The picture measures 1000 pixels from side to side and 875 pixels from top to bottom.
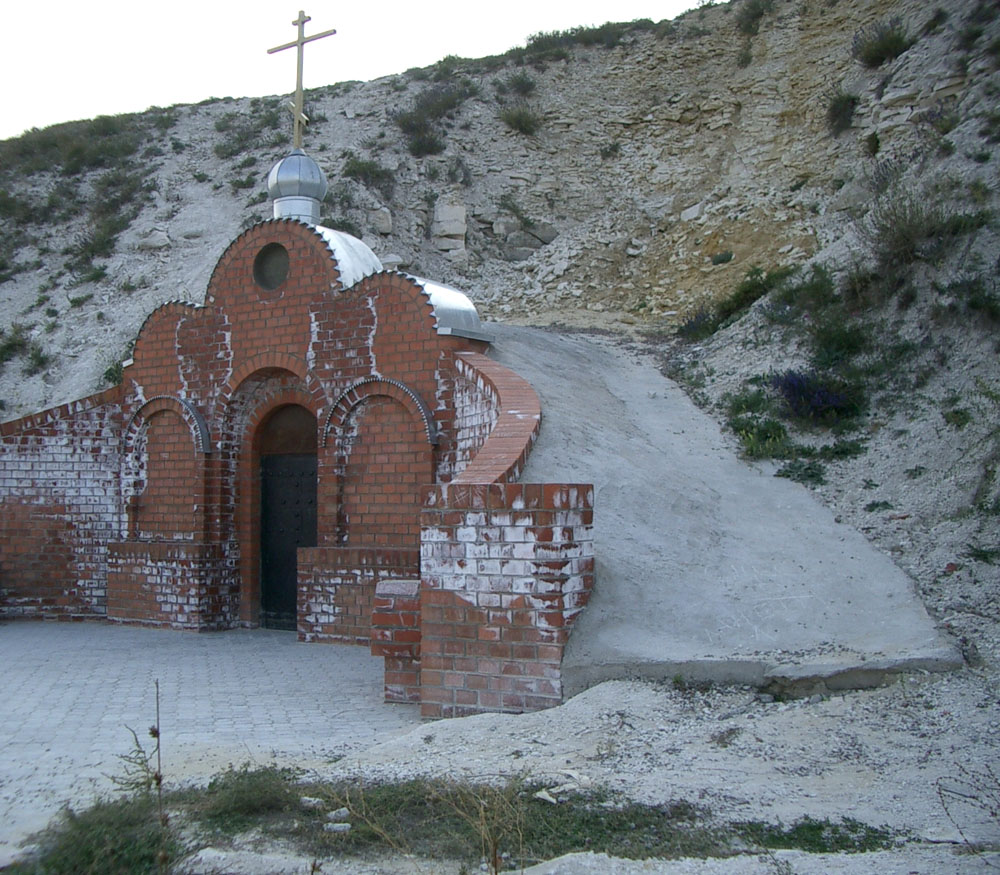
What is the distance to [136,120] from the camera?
97.9ft

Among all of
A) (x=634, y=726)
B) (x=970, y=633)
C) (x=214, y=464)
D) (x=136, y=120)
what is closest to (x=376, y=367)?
(x=214, y=464)

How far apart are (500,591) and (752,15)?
2464cm

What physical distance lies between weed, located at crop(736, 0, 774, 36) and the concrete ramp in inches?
761

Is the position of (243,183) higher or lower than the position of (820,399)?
higher

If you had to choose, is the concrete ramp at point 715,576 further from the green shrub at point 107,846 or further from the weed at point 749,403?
the green shrub at point 107,846

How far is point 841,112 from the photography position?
19.2 metres

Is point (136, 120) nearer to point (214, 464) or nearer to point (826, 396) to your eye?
point (214, 464)

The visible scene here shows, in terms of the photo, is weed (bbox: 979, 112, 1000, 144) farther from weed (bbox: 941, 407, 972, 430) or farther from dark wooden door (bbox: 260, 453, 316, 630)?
dark wooden door (bbox: 260, 453, 316, 630)

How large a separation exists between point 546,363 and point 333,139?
1613 centimetres

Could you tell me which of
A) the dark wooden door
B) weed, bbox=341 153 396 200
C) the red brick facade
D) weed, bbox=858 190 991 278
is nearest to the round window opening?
the red brick facade

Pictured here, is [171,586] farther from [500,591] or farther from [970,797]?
[970,797]

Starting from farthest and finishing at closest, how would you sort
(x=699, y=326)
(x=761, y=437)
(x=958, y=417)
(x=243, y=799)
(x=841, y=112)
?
(x=841, y=112)
(x=699, y=326)
(x=761, y=437)
(x=958, y=417)
(x=243, y=799)

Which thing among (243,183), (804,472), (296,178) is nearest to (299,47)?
(296,178)

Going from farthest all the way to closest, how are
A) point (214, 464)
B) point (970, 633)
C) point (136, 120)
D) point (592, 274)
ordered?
point (136, 120), point (592, 274), point (214, 464), point (970, 633)
